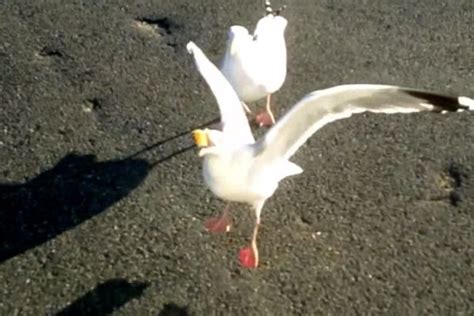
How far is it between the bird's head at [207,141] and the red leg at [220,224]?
381 millimetres

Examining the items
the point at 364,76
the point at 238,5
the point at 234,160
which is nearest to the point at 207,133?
the point at 234,160

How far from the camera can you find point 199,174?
4039 mm

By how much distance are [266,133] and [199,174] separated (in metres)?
0.76

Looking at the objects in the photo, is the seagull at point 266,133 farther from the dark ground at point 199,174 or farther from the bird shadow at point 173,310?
the bird shadow at point 173,310

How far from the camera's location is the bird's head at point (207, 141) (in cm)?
346

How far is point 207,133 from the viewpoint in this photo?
3471 millimetres

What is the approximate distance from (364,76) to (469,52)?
2.12ft

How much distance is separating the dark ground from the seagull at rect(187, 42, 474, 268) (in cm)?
22

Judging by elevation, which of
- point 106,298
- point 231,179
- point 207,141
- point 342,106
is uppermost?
point 342,106

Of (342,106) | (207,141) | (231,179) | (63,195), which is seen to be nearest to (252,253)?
(231,179)

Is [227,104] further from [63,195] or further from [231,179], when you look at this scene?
[63,195]

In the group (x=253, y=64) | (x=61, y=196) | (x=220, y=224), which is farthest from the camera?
(x=253, y=64)

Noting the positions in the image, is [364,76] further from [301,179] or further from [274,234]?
[274,234]

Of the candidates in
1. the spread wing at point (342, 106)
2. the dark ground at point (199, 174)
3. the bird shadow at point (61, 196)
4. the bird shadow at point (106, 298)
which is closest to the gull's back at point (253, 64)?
the dark ground at point (199, 174)
